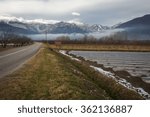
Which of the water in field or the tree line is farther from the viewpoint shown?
the tree line

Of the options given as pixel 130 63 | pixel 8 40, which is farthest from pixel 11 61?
pixel 8 40

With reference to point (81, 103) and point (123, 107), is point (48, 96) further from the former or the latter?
point (123, 107)

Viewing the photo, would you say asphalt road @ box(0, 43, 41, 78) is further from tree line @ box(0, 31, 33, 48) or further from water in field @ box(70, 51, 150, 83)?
tree line @ box(0, 31, 33, 48)

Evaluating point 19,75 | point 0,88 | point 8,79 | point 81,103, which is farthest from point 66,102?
point 19,75

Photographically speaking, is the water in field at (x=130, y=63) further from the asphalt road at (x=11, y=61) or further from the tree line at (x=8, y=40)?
the tree line at (x=8, y=40)

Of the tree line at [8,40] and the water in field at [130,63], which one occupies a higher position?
the tree line at [8,40]

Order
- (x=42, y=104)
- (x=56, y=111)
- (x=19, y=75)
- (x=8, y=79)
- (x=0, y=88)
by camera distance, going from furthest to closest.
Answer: (x=19, y=75) → (x=8, y=79) → (x=0, y=88) → (x=42, y=104) → (x=56, y=111)

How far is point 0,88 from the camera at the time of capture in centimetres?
1549

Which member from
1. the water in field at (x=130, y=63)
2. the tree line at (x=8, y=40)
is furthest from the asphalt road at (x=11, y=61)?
the tree line at (x=8, y=40)

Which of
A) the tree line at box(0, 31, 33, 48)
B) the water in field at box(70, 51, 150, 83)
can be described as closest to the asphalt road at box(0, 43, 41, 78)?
the water in field at box(70, 51, 150, 83)

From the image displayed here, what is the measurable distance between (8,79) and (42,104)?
8.18 metres

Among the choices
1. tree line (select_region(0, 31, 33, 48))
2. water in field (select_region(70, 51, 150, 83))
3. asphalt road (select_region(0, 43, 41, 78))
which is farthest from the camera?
tree line (select_region(0, 31, 33, 48))

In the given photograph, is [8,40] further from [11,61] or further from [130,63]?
[11,61]

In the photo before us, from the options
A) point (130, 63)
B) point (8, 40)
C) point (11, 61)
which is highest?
point (8, 40)
